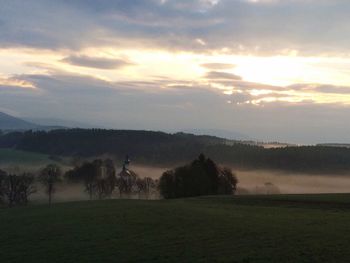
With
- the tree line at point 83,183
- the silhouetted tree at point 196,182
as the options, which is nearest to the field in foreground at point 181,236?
the silhouetted tree at point 196,182

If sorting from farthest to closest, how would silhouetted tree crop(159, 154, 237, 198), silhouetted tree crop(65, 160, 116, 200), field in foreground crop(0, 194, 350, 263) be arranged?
silhouetted tree crop(65, 160, 116, 200) → silhouetted tree crop(159, 154, 237, 198) → field in foreground crop(0, 194, 350, 263)

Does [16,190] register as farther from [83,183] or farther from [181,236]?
[181,236]

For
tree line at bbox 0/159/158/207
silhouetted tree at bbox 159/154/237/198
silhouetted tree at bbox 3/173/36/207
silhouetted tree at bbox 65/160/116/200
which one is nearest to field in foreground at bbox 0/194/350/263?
silhouetted tree at bbox 159/154/237/198

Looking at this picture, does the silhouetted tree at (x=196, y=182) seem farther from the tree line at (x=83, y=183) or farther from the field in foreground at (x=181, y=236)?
the field in foreground at (x=181, y=236)

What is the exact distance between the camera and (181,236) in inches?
1214

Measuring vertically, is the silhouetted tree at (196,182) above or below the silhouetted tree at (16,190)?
above

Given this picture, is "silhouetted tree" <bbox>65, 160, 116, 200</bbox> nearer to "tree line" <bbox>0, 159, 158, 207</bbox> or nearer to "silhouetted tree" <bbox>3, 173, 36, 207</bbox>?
"tree line" <bbox>0, 159, 158, 207</bbox>

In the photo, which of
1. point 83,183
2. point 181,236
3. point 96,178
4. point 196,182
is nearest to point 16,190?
point 96,178

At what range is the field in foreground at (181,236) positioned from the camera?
24.8 metres

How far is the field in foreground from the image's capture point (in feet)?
81.2

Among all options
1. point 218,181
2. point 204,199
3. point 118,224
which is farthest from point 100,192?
point 118,224

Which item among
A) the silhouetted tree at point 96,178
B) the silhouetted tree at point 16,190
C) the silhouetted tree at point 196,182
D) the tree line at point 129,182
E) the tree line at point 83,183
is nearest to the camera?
the silhouetted tree at point 196,182

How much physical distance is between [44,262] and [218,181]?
223 feet

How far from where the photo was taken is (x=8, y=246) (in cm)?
3253
